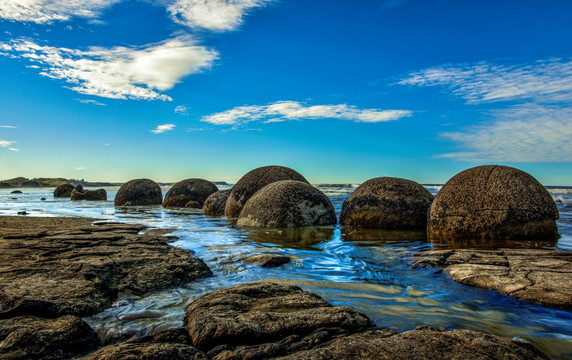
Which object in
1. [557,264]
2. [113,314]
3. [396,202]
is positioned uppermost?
[396,202]

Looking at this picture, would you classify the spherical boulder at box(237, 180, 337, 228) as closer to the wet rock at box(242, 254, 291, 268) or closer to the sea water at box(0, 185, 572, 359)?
the sea water at box(0, 185, 572, 359)

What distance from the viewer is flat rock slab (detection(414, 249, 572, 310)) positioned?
3.57m

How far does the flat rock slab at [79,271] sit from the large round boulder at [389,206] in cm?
496

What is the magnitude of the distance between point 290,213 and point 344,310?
6123 mm

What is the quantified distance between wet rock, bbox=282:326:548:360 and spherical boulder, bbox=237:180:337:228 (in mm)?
6521

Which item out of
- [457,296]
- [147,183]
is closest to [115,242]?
[457,296]

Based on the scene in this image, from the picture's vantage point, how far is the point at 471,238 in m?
7.08

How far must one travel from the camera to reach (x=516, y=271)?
429 cm

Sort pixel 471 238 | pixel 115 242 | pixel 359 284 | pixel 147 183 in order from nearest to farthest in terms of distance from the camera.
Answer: pixel 359 284
pixel 115 242
pixel 471 238
pixel 147 183

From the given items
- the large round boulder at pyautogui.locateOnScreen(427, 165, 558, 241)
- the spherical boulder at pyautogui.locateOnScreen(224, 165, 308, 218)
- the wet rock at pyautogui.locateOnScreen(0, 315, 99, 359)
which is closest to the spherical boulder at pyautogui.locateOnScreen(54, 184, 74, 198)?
the spherical boulder at pyautogui.locateOnScreen(224, 165, 308, 218)

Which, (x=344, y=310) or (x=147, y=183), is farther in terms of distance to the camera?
(x=147, y=183)

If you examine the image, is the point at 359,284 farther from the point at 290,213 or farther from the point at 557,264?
the point at 290,213

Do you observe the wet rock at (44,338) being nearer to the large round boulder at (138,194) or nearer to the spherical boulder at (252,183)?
the spherical boulder at (252,183)

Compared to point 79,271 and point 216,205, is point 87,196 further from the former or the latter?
point 79,271
